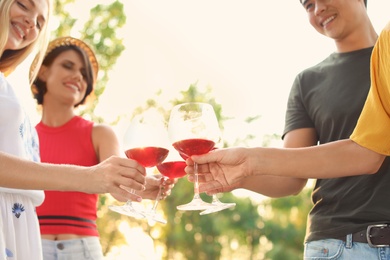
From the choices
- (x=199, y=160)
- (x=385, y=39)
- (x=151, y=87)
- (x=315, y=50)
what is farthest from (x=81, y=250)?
(x=315, y=50)

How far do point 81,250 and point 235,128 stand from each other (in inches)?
515

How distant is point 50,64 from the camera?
3719 millimetres

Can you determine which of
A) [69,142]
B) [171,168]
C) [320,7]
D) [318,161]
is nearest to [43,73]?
[69,142]

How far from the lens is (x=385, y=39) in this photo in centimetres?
199

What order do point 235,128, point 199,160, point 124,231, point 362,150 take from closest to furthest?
1. point 362,150
2. point 199,160
3. point 124,231
4. point 235,128

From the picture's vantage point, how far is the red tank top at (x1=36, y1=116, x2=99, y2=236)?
10.2 feet

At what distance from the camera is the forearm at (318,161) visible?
2.14m

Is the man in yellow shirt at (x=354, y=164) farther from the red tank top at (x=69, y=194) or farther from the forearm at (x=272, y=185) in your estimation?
the red tank top at (x=69, y=194)

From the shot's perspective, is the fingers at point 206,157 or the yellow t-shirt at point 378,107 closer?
the yellow t-shirt at point 378,107

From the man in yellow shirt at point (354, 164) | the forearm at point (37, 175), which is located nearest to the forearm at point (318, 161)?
the man in yellow shirt at point (354, 164)

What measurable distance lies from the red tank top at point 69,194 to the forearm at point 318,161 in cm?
135

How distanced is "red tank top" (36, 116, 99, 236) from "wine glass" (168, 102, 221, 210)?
1.03 m

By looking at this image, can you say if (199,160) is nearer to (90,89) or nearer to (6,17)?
(6,17)

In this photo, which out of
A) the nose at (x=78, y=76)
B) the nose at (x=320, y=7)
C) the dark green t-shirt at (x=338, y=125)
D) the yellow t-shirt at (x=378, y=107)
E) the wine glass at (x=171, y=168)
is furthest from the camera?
the nose at (x=78, y=76)
